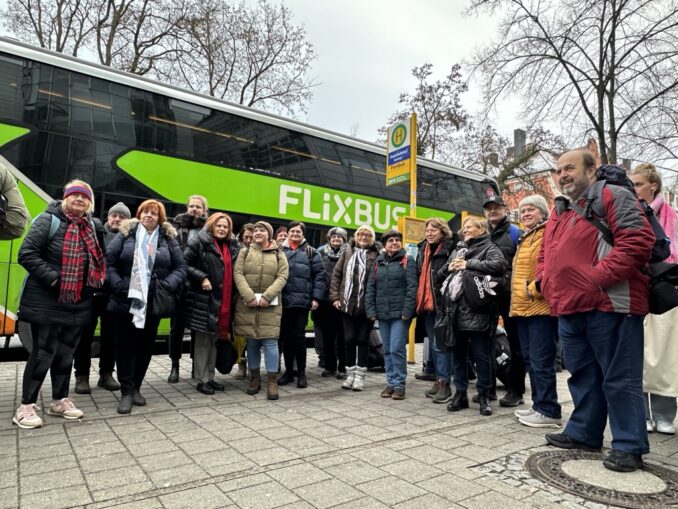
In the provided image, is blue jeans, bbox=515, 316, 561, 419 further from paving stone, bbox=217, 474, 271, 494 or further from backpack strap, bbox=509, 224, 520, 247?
paving stone, bbox=217, 474, 271, 494

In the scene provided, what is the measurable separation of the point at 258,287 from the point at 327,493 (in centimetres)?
292

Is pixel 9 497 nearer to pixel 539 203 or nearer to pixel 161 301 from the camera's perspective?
pixel 161 301

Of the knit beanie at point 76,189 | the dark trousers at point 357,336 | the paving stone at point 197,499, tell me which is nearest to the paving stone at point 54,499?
A: the paving stone at point 197,499

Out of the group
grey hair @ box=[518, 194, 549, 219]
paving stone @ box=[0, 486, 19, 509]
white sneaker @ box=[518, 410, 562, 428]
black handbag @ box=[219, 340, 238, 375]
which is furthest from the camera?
black handbag @ box=[219, 340, 238, 375]

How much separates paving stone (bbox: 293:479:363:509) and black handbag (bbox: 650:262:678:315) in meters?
2.25

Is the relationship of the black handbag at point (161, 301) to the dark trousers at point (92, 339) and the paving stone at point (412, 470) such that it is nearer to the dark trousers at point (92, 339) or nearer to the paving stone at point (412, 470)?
the dark trousers at point (92, 339)

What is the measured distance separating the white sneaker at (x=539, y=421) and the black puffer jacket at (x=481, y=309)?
2.70 feet

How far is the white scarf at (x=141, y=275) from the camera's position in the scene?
4.30 metres

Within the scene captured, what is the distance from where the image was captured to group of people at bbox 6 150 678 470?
313 centimetres

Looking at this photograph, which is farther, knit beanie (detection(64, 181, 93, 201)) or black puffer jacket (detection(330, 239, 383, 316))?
black puffer jacket (detection(330, 239, 383, 316))

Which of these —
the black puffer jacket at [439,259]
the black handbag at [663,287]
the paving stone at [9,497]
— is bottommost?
the paving stone at [9,497]

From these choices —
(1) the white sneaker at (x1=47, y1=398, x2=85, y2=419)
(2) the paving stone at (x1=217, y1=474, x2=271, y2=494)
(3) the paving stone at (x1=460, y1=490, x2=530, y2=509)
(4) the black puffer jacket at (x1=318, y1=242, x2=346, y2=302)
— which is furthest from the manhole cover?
(4) the black puffer jacket at (x1=318, y1=242, x2=346, y2=302)

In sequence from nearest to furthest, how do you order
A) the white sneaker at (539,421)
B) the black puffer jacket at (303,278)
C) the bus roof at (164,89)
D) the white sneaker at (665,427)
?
the white sneaker at (665,427) → the white sneaker at (539,421) → the black puffer jacket at (303,278) → the bus roof at (164,89)

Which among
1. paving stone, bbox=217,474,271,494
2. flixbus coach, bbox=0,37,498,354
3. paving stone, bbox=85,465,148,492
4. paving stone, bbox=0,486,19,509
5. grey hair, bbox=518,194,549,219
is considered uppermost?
flixbus coach, bbox=0,37,498,354
